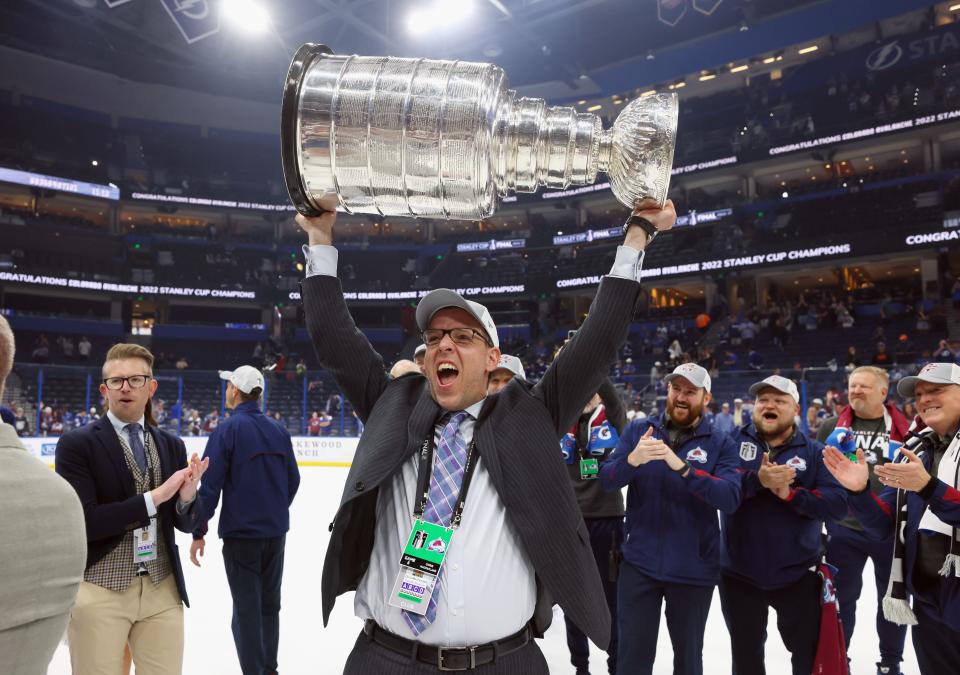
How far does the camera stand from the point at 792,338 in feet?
72.2

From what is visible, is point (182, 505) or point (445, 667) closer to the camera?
point (445, 667)

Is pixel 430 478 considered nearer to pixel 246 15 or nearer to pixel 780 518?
pixel 780 518

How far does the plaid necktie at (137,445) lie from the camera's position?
9.79 ft

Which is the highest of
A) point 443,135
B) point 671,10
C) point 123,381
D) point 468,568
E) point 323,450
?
point 671,10

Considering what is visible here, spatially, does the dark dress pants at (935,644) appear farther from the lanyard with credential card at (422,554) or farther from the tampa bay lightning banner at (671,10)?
the tampa bay lightning banner at (671,10)

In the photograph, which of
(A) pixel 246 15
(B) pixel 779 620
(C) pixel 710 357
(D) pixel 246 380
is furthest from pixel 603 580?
(A) pixel 246 15

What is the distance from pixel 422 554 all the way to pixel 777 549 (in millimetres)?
2373

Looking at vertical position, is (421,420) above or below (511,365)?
below

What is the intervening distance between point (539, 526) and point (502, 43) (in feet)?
A: 85.0

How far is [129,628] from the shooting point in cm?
279

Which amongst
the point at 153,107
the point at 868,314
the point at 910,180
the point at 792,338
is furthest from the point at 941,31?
the point at 153,107

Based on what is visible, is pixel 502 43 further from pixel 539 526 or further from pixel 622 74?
pixel 539 526

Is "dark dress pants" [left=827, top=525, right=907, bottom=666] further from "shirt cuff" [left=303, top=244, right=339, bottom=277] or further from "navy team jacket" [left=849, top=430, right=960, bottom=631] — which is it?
"shirt cuff" [left=303, top=244, right=339, bottom=277]

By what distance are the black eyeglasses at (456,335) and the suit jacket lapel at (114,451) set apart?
1.72 m
